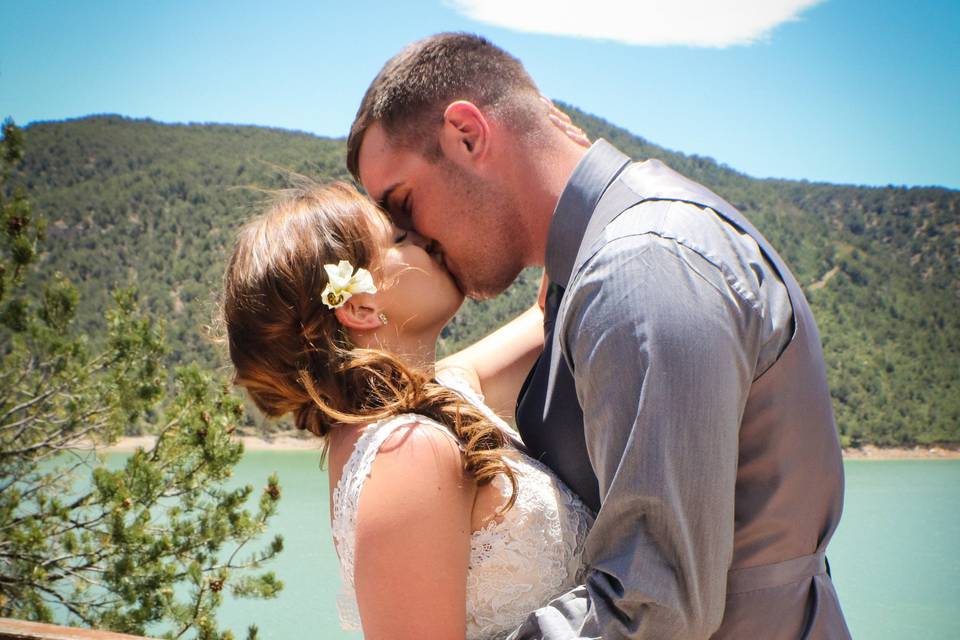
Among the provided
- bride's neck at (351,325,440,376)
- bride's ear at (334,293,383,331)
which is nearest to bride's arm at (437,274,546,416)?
bride's neck at (351,325,440,376)

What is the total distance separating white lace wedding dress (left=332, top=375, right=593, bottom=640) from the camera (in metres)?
1.76

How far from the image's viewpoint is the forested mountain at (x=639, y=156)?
42812 millimetres

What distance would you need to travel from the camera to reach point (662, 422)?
1201mm

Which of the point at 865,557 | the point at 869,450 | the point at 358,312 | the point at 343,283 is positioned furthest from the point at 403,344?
the point at 869,450

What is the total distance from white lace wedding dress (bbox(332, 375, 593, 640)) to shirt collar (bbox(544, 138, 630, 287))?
415mm

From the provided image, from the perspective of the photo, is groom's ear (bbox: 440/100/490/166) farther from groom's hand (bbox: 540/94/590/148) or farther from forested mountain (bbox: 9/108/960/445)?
forested mountain (bbox: 9/108/960/445)

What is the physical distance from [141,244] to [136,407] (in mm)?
Result: 43561

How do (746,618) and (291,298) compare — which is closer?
(746,618)

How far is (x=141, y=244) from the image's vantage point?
46.0 metres

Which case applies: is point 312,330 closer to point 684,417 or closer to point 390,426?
point 390,426

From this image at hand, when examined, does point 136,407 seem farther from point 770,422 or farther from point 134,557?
point 770,422

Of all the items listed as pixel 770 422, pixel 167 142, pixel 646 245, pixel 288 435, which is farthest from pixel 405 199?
pixel 167 142

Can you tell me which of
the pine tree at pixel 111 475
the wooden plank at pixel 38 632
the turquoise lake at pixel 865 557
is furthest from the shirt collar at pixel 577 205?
the turquoise lake at pixel 865 557

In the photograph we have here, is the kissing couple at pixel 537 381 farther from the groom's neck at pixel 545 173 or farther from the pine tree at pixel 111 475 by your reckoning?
the pine tree at pixel 111 475
